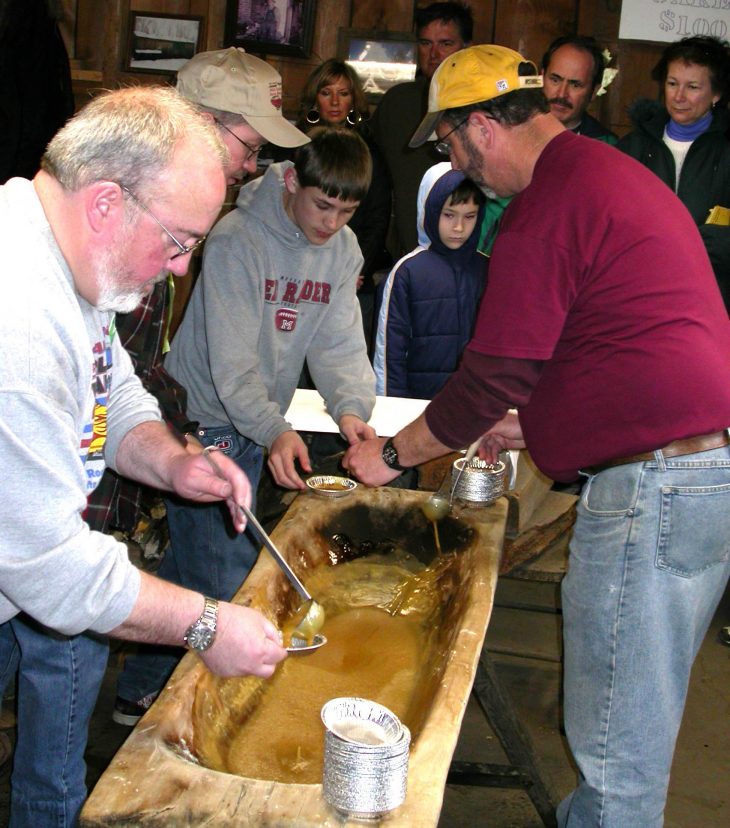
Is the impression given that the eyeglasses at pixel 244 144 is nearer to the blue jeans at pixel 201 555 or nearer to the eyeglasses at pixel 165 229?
the blue jeans at pixel 201 555

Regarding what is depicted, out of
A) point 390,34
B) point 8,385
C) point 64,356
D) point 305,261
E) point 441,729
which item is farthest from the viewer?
point 390,34

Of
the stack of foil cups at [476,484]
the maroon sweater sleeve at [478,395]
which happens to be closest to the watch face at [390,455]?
the maroon sweater sleeve at [478,395]

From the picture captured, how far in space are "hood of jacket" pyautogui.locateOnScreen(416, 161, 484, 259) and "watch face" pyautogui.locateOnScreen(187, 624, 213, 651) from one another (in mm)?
→ 2949

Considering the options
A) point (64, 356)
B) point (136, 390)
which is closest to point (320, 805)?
point (64, 356)

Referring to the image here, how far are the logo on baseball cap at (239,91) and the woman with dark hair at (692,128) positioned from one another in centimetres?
230

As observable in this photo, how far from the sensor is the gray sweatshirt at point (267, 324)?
3.04m

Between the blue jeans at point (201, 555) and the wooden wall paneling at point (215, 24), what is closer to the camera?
the blue jeans at point (201, 555)

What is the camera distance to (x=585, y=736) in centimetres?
230

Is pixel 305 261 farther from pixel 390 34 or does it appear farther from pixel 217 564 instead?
pixel 390 34

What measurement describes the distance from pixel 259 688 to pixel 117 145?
4.19 feet

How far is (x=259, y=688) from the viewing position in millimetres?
2260

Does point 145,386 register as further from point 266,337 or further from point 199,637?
point 199,637

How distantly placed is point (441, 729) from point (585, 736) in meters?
0.57

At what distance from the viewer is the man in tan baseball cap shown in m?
2.82
